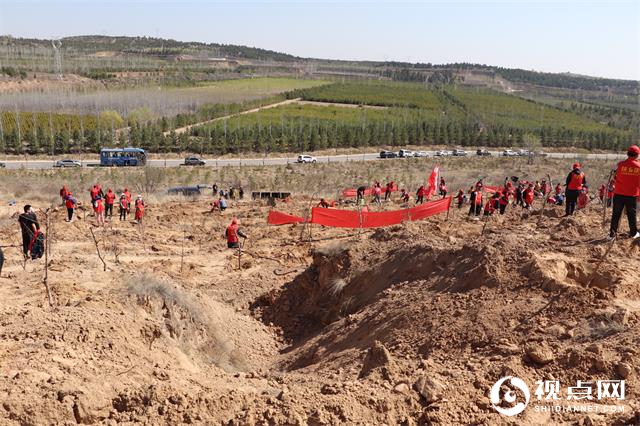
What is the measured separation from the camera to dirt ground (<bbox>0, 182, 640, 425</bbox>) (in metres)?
5.52

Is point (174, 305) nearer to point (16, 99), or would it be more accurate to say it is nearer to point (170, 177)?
point (170, 177)

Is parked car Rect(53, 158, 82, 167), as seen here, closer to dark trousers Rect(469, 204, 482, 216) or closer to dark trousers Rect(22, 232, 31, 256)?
dark trousers Rect(22, 232, 31, 256)

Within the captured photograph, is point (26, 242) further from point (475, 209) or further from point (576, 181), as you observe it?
point (576, 181)

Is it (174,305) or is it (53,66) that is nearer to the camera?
(174,305)

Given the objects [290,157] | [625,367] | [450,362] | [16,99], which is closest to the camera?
[625,367]

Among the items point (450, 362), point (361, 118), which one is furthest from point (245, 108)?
point (450, 362)

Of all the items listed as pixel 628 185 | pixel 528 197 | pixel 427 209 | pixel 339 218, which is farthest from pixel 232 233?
pixel 628 185

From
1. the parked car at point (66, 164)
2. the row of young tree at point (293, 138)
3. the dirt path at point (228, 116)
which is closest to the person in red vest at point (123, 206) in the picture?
the parked car at point (66, 164)

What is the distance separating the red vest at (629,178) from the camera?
8.38 m

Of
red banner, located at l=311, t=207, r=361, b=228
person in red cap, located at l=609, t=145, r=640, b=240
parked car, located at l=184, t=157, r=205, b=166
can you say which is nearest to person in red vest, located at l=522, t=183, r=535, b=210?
red banner, located at l=311, t=207, r=361, b=228

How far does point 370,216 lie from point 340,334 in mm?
7380

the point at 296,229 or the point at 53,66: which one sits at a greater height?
the point at 53,66

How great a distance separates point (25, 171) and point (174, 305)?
3263 centimetres

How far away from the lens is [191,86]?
9312 centimetres
